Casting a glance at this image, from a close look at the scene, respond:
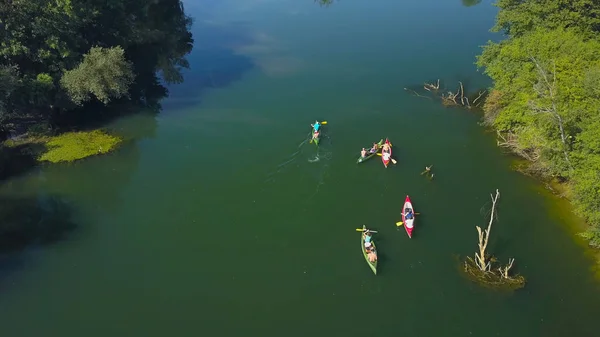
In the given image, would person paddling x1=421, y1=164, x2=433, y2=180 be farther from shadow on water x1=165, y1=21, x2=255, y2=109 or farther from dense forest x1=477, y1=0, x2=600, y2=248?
shadow on water x1=165, y1=21, x2=255, y2=109

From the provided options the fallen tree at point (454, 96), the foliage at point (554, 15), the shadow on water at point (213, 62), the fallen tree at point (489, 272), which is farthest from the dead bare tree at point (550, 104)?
the shadow on water at point (213, 62)

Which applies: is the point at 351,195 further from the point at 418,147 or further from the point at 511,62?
the point at 511,62

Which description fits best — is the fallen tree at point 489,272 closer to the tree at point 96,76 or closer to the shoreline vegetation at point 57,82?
the shoreline vegetation at point 57,82

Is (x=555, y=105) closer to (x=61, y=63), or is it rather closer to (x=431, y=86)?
(x=431, y=86)

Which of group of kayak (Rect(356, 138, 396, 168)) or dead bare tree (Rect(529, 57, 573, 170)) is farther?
group of kayak (Rect(356, 138, 396, 168))

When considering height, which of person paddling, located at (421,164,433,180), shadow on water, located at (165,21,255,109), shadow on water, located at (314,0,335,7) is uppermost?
shadow on water, located at (314,0,335,7)

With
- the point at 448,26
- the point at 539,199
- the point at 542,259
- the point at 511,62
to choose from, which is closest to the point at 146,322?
the point at 542,259

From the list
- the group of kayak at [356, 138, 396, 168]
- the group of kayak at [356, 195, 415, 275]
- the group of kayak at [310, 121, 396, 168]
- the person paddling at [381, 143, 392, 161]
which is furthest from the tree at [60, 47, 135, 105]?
the group of kayak at [356, 195, 415, 275]
